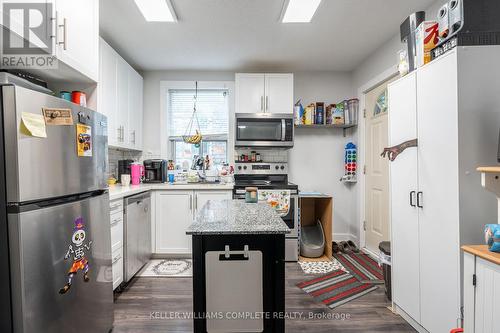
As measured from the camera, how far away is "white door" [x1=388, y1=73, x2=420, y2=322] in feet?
5.69

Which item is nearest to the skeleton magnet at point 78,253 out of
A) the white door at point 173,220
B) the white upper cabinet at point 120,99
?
the white upper cabinet at point 120,99

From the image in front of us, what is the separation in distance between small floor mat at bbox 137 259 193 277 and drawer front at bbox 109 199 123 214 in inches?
35.2

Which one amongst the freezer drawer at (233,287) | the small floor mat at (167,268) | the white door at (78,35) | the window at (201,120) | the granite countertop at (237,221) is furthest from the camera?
the window at (201,120)

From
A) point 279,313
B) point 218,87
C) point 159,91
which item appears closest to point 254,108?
point 218,87

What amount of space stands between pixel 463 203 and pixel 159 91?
3.68 m

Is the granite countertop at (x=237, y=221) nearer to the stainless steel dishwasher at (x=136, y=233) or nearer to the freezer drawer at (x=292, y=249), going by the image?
the stainless steel dishwasher at (x=136, y=233)

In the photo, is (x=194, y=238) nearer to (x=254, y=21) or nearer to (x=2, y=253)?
(x=2, y=253)

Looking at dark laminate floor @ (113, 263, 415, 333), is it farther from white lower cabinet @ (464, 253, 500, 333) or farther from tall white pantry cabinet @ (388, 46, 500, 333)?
white lower cabinet @ (464, 253, 500, 333)

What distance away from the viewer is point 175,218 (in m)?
3.12

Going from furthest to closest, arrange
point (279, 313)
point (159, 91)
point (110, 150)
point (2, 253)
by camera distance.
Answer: point (159, 91)
point (110, 150)
point (279, 313)
point (2, 253)

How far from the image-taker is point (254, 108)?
3389 millimetres

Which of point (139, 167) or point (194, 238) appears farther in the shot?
point (139, 167)

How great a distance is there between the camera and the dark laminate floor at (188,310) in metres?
1.84

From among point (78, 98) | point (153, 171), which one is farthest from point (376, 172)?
point (78, 98)
